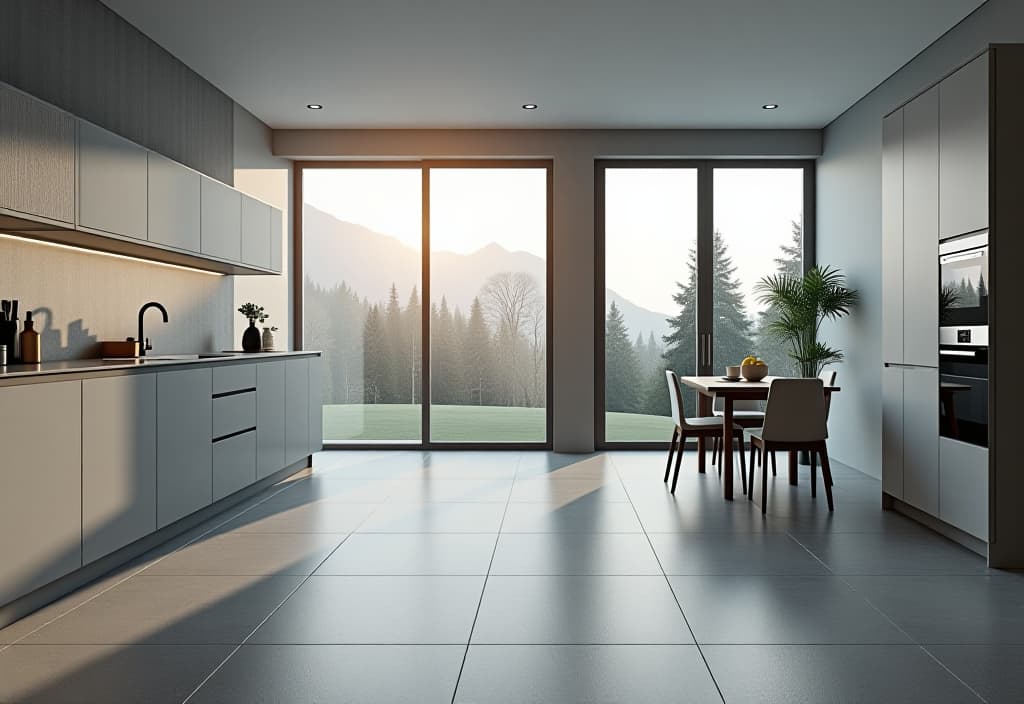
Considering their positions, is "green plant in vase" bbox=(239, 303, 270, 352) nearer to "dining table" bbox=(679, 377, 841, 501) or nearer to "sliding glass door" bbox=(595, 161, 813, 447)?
"sliding glass door" bbox=(595, 161, 813, 447)

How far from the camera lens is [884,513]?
5047 mm

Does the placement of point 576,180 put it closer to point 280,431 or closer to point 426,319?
point 426,319

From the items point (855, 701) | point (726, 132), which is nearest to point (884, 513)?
point (855, 701)

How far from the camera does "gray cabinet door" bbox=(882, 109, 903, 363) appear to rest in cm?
495

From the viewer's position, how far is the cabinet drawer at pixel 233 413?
484 centimetres

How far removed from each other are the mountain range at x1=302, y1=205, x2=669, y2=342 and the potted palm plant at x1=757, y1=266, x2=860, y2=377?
1.22m

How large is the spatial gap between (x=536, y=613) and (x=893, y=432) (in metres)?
2.92

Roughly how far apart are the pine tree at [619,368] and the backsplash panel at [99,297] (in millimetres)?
3596

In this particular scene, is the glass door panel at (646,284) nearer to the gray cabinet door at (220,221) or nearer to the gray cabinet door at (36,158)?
the gray cabinet door at (220,221)

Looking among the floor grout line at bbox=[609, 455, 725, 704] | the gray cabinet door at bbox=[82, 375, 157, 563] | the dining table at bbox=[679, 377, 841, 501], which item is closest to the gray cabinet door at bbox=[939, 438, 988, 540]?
the dining table at bbox=[679, 377, 841, 501]

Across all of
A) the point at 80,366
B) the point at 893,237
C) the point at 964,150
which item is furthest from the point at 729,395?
the point at 80,366

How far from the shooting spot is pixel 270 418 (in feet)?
18.9

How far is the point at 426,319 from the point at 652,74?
125 inches

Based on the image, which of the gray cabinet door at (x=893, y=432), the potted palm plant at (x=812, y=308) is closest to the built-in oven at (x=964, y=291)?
the gray cabinet door at (x=893, y=432)
